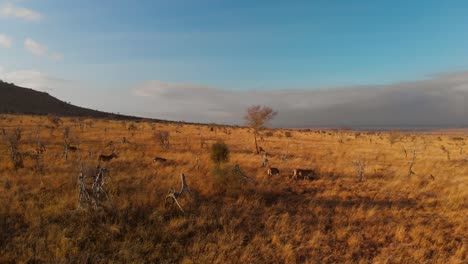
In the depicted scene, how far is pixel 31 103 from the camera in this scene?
69.7 meters

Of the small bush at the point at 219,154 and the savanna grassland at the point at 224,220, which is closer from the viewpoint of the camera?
the savanna grassland at the point at 224,220

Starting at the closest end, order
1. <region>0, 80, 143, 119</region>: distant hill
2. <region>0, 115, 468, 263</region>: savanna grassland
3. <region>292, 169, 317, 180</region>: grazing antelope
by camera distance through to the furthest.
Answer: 1. <region>0, 115, 468, 263</region>: savanna grassland
2. <region>292, 169, 317, 180</region>: grazing antelope
3. <region>0, 80, 143, 119</region>: distant hill

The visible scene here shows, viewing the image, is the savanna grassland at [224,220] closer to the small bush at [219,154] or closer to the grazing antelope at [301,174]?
the grazing antelope at [301,174]

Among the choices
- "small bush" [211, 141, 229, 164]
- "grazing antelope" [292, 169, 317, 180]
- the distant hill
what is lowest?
"grazing antelope" [292, 169, 317, 180]

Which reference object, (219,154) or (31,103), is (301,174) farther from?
(31,103)

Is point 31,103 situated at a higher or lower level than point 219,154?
higher

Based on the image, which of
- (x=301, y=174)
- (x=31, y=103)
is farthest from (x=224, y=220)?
(x=31, y=103)

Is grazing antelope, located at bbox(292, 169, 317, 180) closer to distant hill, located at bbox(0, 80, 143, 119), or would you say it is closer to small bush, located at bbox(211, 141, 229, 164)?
small bush, located at bbox(211, 141, 229, 164)

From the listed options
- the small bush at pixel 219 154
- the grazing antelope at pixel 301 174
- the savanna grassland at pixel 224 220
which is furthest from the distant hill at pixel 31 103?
the grazing antelope at pixel 301 174

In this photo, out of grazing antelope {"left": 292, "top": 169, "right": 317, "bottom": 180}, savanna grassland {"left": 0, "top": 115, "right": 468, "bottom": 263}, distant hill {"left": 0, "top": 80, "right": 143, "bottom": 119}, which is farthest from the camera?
distant hill {"left": 0, "top": 80, "right": 143, "bottom": 119}

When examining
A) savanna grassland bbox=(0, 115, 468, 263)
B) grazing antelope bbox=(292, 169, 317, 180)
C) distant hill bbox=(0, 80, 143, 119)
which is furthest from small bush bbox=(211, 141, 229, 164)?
distant hill bbox=(0, 80, 143, 119)

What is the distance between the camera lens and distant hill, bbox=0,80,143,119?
62.4 metres

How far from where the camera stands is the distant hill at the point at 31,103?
62403mm

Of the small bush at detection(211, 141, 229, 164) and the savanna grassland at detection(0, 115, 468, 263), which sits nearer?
the savanna grassland at detection(0, 115, 468, 263)
